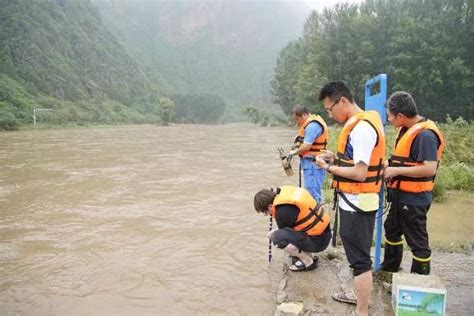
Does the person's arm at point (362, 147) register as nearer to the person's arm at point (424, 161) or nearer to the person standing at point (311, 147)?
the person's arm at point (424, 161)

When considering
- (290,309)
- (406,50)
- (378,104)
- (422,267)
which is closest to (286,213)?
(290,309)

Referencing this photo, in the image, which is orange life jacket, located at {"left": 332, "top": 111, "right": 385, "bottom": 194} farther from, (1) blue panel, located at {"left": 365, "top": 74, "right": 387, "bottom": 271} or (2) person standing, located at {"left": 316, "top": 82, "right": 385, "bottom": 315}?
(1) blue panel, located at {"left": 365, "top": 74, "right": 387, "bottom": 271}

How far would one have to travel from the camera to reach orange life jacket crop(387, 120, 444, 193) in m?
3.70

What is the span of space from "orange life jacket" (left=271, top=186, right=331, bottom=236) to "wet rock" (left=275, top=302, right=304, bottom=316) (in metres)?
0.78

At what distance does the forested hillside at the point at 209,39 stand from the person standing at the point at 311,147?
12143cm

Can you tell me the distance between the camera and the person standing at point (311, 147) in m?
5.27

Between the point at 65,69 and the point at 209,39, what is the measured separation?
103 meters

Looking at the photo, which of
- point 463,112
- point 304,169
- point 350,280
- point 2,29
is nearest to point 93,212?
point 304,169

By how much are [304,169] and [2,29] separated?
246 feet

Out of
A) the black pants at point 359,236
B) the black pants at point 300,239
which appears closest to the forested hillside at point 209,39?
the black pants at point 300,239

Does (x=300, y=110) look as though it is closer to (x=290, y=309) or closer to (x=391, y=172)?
(x=391, y=172)

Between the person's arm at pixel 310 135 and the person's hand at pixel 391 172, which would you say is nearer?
the person's hand at pixel 391 172

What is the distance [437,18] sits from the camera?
102ft

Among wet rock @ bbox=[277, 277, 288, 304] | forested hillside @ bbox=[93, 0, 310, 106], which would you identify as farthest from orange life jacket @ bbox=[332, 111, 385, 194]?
forested hillside @ bbox=[93, 0, 310, 106]
